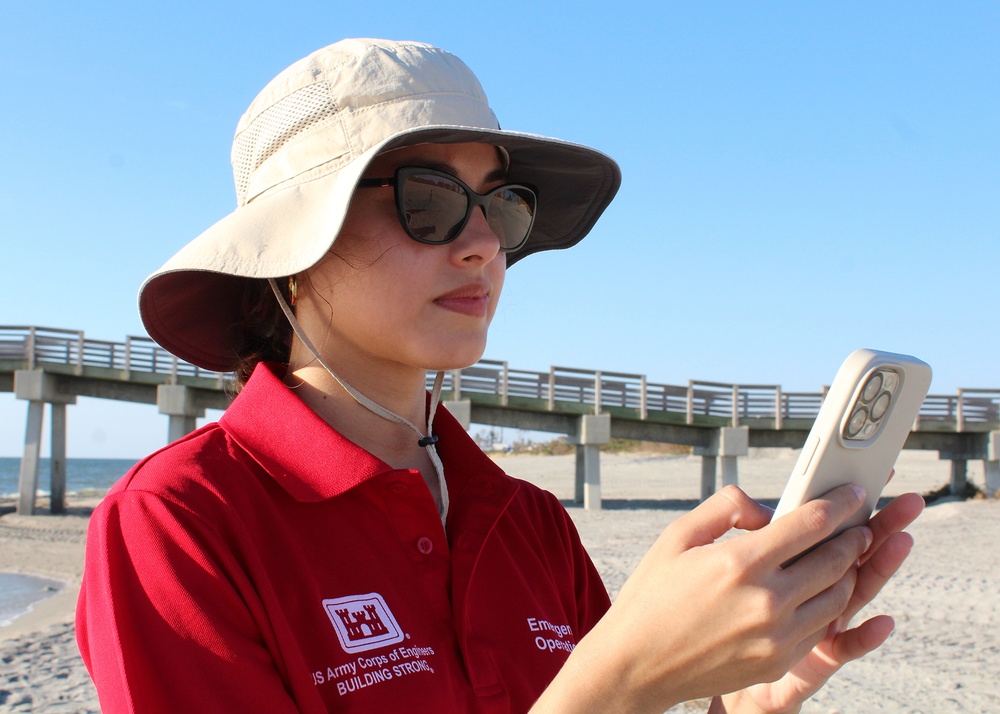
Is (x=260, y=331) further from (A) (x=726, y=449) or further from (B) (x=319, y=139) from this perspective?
(A) (x=726, y=449)

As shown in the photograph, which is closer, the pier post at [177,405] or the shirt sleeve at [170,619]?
the shirt sleeve at [170,619]

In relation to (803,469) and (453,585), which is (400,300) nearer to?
(453,585)

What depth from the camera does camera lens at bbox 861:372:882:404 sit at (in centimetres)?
133

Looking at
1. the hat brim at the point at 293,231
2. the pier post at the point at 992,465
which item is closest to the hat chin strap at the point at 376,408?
the hat brim at the point at 293,231

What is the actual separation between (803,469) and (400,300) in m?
0.89

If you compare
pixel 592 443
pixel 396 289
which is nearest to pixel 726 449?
pixel 592 443

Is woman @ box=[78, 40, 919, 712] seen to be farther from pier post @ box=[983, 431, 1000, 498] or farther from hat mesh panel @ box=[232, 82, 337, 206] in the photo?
pier post @ box=[983, 431, 1000, 498]

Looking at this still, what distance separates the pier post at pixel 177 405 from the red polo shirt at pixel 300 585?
2138 centimetres

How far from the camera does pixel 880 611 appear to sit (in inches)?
389

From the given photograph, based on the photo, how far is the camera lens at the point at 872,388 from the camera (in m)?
1.33

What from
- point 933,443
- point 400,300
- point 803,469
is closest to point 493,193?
point 400,300

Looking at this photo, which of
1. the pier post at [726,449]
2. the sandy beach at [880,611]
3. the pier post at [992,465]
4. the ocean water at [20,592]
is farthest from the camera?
the pier post at [992,465]

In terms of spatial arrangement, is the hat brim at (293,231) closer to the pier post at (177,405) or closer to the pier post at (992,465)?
the pier post at (177,405)

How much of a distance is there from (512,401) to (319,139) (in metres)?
20.3
